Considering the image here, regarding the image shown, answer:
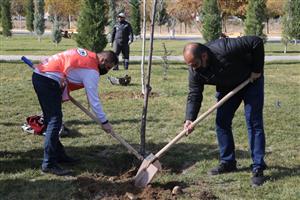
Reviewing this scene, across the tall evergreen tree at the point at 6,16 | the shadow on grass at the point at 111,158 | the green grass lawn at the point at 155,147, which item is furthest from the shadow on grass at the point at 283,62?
the tall evergreen tree at the point at 6,16

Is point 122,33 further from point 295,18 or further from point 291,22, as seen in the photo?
point 295,18

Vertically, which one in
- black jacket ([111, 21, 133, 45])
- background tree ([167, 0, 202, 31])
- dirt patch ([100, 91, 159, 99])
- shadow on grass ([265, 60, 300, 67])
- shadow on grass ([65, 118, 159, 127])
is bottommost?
shadow on grass ([65, 118, 159, 127])

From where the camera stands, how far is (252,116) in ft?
16.9

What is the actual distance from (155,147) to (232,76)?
2.14 meters

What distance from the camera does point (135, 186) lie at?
5.16 meters

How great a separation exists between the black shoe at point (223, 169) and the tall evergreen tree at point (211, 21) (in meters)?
19.6

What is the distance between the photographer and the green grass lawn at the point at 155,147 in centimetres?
507

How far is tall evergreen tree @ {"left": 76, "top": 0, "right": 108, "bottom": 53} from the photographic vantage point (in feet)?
59.7

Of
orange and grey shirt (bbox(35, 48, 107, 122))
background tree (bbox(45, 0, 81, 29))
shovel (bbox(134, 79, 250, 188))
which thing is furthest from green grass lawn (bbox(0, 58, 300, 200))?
background tree (bbox(45, 0, 81, 29))

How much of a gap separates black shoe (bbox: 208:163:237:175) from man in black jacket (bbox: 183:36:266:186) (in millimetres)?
435

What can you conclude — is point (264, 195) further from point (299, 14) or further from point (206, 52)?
point (299, 14)

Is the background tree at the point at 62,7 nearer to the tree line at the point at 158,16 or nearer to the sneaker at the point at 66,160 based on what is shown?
the tree line at the point at 158,16

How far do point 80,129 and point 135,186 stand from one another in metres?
2.73

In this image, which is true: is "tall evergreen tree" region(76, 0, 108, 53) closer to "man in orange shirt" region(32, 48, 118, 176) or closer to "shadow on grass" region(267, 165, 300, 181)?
"man in orange shirt" region(32, 48, 118, 176)
